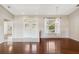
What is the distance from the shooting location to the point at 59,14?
4324 millimetres

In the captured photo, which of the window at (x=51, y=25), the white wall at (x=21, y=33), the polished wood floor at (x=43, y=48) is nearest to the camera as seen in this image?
the polished wood floor at (x=43, y=48)

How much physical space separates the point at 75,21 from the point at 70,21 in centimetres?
21

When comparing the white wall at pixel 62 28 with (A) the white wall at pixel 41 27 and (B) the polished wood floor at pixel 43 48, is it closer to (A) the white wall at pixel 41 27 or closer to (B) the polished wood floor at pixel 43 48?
(A) the white wall at pixel 41 27

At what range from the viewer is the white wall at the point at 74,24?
4037 millimetres

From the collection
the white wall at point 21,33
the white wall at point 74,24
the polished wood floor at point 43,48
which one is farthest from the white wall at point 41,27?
the polished wood floor at point 43,48

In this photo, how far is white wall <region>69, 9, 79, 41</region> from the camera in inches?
159

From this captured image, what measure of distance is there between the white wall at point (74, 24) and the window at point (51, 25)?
0.56 m

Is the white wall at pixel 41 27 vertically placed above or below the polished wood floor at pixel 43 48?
above

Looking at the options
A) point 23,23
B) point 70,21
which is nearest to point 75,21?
point 70,21

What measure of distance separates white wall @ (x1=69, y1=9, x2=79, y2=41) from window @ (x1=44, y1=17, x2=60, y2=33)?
21.9 inches

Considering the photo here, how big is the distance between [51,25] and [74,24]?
0.87m

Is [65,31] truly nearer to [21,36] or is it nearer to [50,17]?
[50,17]

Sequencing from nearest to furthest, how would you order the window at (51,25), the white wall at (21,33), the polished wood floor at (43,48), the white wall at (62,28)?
the polished wood floor at (43,48)
the window at (51,25)
the white wall at (62,28)
the white wall at (21,33)
